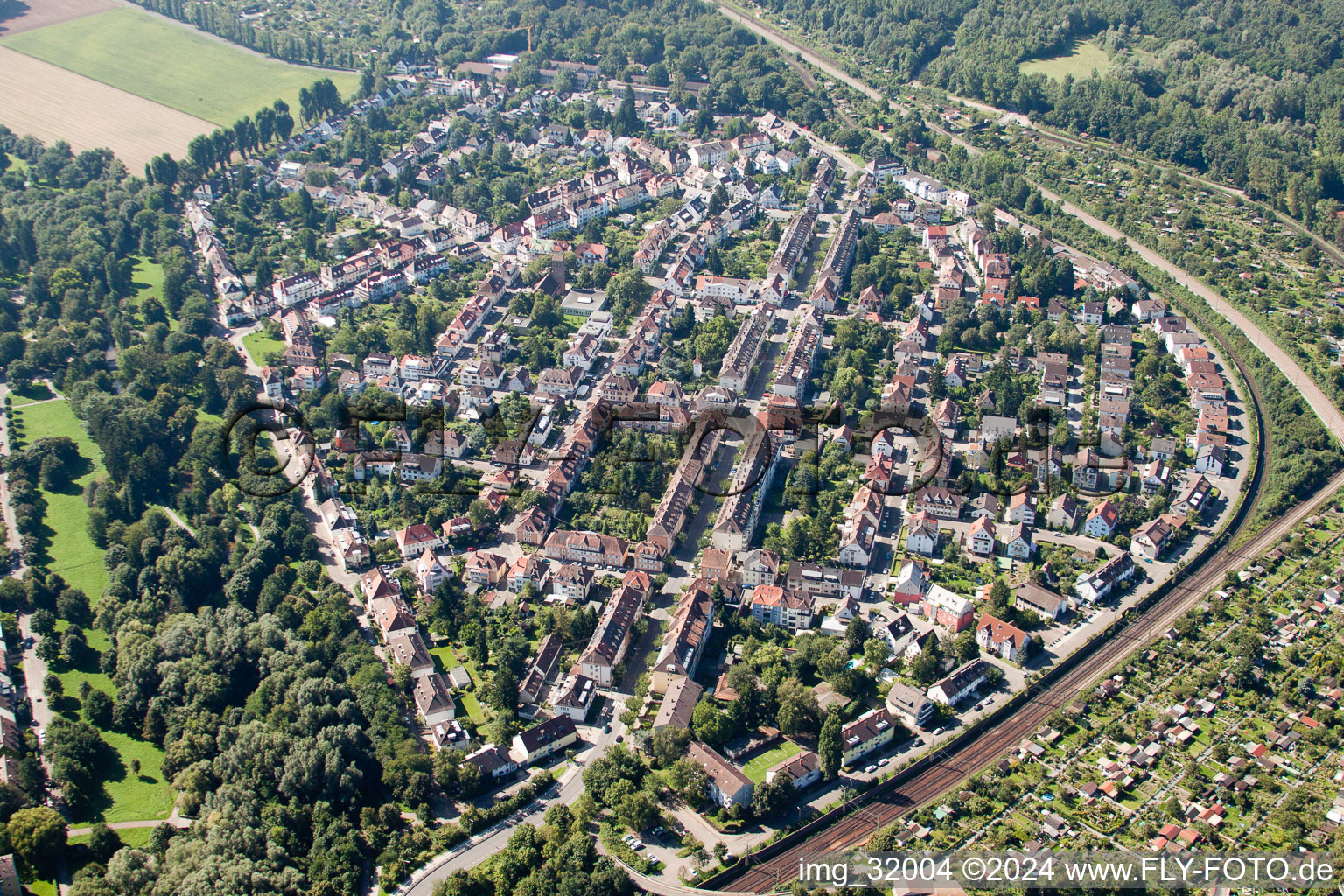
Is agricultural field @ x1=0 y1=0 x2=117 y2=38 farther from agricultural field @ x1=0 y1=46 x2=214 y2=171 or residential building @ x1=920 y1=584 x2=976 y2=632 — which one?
residential building @ x1=920 y1=584 x2=976 y2=632

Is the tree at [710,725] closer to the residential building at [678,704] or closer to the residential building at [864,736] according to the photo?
the residential building at [678,704]

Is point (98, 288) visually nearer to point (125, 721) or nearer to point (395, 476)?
point (395, 476)

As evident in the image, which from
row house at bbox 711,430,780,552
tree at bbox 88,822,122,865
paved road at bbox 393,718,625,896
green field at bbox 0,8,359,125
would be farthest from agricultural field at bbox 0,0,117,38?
paved road at bbox 393,718,625,896

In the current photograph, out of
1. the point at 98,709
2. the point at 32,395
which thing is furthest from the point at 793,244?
the point at 98,709

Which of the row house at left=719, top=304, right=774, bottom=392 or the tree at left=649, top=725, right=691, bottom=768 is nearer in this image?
A: the tree at left=649, top=725, right=691, bottom=768

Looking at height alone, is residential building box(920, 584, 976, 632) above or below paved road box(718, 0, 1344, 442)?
below

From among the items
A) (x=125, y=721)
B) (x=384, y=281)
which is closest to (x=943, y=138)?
(x=384, y=281)
